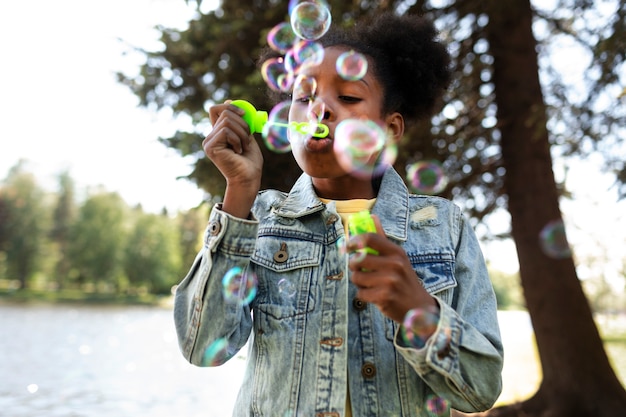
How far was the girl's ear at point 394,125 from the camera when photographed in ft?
6.42

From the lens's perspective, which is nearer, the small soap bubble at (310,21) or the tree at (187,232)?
the small soap bubble at (310,21)

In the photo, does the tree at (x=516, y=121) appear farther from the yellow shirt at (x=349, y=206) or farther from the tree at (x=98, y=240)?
the tree at (x=98, y=240)

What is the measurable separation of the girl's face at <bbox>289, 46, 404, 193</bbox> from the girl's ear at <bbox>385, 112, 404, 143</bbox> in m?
0.13

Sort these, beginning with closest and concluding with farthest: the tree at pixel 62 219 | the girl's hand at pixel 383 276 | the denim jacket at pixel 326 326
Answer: the girl's hand at pixel 383 276
the denim jacket at pixel 326 326
the tree at pixel 62 219

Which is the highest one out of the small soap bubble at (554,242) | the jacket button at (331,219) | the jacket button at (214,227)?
the small soap bubble at (554,242)

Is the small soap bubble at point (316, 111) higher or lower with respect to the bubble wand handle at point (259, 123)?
higher

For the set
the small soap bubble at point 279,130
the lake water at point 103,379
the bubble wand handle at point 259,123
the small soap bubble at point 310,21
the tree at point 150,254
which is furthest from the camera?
the tree at point 150,254

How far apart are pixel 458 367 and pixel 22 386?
7914mm

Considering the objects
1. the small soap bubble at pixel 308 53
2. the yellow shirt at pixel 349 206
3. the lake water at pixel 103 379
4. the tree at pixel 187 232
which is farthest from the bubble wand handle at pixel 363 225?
the tree at pixel 187 232

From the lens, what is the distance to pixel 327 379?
145cm

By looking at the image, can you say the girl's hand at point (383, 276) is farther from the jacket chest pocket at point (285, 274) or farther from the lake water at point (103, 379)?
the lake water at point (103, 379)

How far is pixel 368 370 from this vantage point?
149cm

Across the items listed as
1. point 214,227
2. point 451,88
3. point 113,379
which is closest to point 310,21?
point 214,227

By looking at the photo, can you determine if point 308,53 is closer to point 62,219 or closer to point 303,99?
point 303,99
